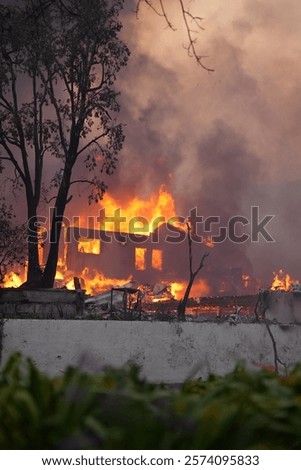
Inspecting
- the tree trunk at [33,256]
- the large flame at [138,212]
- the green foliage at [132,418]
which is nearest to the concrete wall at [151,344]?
the tree trunk at [33,256]

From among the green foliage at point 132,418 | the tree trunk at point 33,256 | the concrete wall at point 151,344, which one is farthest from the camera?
the tree trunk at point 33,256

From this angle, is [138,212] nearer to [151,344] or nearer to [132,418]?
[151,344]

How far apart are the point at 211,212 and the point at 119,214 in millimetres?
14079

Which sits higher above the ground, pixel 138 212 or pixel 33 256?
pixel 138 212

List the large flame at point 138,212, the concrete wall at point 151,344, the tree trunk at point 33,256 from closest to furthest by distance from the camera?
the concrete wall at point 151,344 → the tree trunk at point 33,256 → the large flame at point 138,212

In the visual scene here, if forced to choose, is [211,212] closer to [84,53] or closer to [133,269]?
[133,269]

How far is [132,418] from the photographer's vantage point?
4.12 feet

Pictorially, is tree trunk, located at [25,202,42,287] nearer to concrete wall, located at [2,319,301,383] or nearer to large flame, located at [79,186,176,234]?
concrete wall, located at [2,319,301,383]

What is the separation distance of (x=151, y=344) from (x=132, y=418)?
17.5 meters

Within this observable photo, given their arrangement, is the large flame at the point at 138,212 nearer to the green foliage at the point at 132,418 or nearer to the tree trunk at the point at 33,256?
the tree trunk at the point at 33,256

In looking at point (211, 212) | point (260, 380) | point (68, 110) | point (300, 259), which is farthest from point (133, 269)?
point (260, 380)

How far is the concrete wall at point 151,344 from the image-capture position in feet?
56.9

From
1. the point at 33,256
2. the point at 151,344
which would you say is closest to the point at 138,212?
the point at 33,256

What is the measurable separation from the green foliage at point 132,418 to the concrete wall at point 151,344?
15.5m
